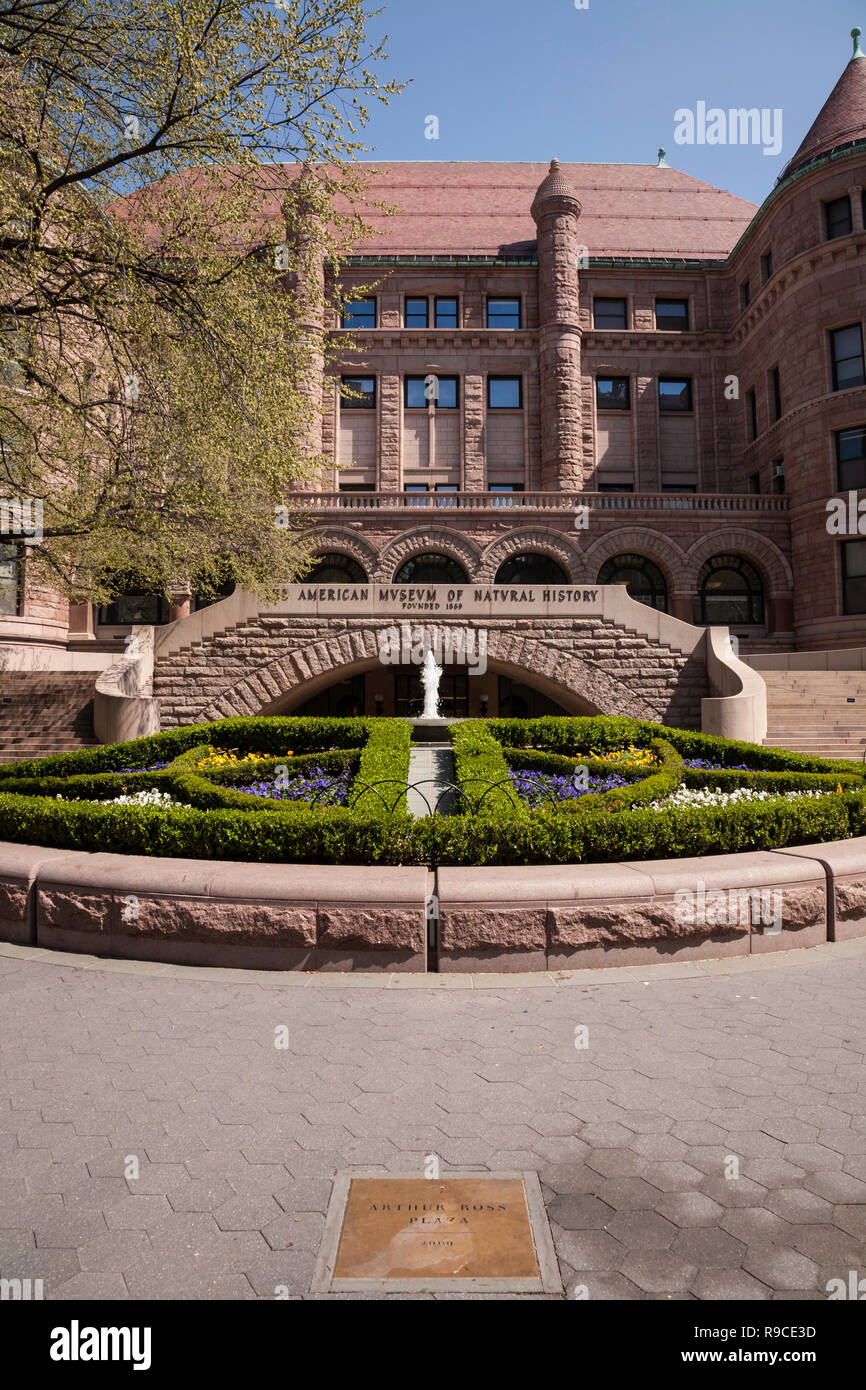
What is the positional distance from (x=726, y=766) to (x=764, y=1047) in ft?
27.4

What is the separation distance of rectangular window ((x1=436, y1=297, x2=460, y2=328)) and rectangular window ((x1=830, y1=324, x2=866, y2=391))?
49.5ft

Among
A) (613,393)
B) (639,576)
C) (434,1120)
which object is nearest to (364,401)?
(613,393)

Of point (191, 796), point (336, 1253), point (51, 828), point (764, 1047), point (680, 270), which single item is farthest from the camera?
point (680, 270)

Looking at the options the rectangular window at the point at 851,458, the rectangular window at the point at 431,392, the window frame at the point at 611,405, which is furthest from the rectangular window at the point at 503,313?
the rectangular window at the point at 851,458

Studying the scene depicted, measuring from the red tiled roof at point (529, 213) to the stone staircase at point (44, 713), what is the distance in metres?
25.1

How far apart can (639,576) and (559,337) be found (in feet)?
34.9

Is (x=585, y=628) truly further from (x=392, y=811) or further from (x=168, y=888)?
(x=168, y=888)

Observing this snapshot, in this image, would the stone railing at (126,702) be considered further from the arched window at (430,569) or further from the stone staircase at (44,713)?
the arched window at (430,569)

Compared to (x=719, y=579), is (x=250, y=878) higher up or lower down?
lower down

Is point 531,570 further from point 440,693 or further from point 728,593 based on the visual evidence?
point 728,593

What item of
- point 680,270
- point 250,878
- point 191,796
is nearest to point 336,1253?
point 250,878

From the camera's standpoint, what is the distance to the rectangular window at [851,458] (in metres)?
25.2

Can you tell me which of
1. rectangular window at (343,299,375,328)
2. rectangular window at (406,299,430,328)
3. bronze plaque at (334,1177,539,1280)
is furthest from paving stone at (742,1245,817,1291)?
rectangular window at (343,299,375,328)

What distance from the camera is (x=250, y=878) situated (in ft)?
18.4
